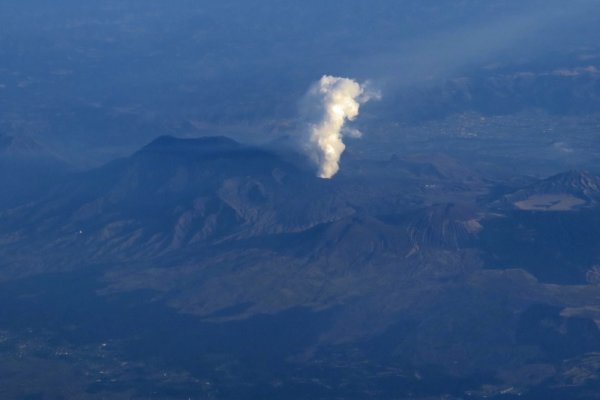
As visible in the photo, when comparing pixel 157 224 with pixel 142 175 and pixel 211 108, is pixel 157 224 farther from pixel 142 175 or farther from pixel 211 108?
pixel 211 108

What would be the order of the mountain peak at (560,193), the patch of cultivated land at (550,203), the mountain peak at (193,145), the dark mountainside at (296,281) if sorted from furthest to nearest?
the mountain peak at (193,145) → the mountain peak at (560,193) → the patch of cultivated land at (550,203) → the dark mountainside at (296,281)

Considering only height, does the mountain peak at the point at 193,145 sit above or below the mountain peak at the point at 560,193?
above

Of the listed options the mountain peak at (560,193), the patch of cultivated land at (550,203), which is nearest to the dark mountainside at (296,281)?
the mountain peak at (560,193)

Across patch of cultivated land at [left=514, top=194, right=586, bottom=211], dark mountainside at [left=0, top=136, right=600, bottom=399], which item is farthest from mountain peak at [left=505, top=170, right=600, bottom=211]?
dark mountainside at [left=0, top=136, right=600, bottom=399]

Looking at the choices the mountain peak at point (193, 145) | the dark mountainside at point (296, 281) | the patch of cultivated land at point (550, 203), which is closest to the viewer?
the dark mountainside at point (296, 281)

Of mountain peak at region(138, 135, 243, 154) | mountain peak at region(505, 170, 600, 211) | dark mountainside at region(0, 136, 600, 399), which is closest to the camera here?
dark mountainside at region(0, 136, 600, 399)

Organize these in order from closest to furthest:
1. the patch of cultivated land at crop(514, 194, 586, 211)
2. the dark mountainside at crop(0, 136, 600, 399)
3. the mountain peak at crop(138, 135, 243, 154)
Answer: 1. the dark mountainside at crop(0, 136, 600, 399)
2. the patch of cultivated land at crop(514, 194, 586, 211)
3. the mountain peak at crop(138, 135, 243, 154)

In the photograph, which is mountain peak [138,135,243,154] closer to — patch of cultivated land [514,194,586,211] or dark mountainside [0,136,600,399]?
dark mountainside [0,136,600,399]

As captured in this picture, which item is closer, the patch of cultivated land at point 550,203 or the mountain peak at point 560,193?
the patch of cultivated land at point 550,203

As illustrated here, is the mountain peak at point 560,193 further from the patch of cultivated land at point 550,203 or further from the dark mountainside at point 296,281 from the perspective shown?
the dark mountainside at point 296,281

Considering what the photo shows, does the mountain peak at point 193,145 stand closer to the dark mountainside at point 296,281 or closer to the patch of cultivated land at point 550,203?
the dark mountainside at point 296,281
